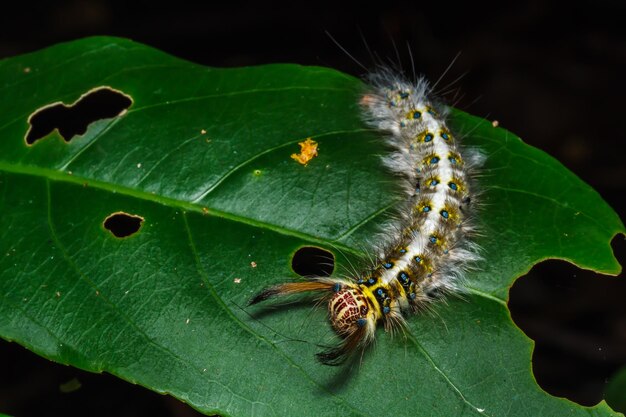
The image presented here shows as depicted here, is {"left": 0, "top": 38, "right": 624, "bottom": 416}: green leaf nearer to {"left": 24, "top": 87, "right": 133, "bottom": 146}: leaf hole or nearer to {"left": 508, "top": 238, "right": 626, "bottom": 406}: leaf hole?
{"left": 24, "top": 87, "right": 133, "bottom": 146}: leaf hole

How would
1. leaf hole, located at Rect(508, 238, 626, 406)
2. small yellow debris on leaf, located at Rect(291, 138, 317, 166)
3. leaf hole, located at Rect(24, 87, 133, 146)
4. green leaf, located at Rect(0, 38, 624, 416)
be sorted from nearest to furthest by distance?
green leaf, located at Rect(0, 38, 624, 416) < small yellow debris on leaf, located at Rect(291, 138, 317, 166) < leaf hole, located at Rect(24, 87, 133, 146) < leaf hole, located at Rect(508, 238, 626, 406)

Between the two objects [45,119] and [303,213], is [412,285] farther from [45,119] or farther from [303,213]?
[45,119]

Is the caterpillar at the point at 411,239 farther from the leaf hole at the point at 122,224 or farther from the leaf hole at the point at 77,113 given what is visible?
the leaf hole at the point at 77,113

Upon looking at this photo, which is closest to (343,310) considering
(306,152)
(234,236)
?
(234,236)

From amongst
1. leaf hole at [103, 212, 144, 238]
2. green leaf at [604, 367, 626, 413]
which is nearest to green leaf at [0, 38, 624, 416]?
leaf hole at [103, 212, 144, 238]

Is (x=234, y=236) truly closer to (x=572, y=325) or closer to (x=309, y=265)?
(x=309, y=265)

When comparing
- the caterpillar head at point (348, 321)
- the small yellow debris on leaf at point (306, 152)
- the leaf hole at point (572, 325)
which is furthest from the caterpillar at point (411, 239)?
the leaf hole at point (572, 325)
